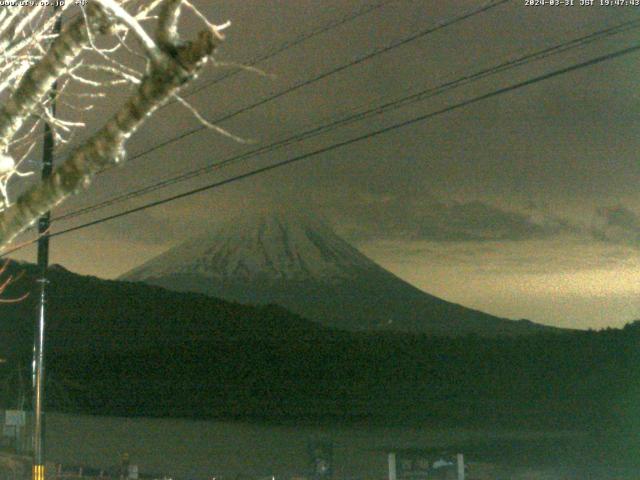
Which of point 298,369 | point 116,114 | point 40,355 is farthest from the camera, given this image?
point 298,369

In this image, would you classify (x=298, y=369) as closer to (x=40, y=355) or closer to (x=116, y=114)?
(x=40, y=355)

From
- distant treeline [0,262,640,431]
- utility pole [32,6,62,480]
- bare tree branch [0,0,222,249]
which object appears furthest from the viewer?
distant treeline [0,262,640,431]

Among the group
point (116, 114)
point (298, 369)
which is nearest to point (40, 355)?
point (116, 114)

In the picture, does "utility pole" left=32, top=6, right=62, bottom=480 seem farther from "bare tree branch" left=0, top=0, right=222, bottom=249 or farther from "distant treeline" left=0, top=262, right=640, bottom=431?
"distant treeline" left=0, top=262, right=640, bottom=431

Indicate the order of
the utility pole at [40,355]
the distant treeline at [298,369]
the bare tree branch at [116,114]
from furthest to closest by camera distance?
1. the distant treeline at [298,369]
2. the utility pole at [40,355]
3. the bare tree branch at [116,114]

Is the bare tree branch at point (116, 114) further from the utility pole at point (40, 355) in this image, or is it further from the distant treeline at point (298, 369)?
the distant treeline at point (298, 369)

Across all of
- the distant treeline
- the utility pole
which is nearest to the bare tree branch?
the utility pole

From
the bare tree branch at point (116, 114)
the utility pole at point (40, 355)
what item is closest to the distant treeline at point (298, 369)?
the utility pole at point (40, 355)

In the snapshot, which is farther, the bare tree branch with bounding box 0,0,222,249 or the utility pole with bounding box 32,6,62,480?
the utility pole with bounding box 32,6,62,480
